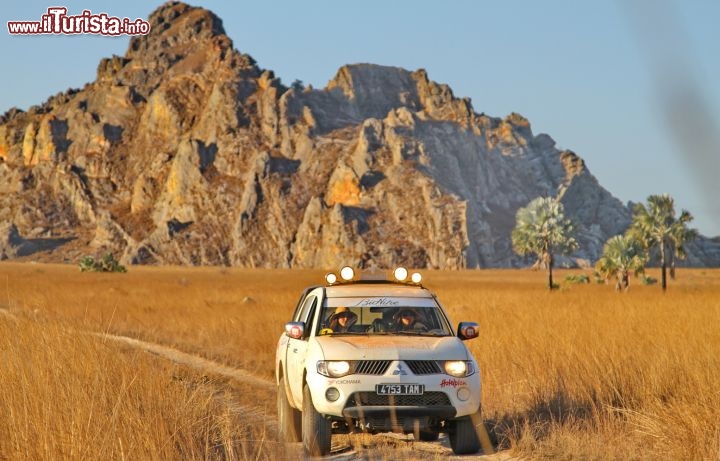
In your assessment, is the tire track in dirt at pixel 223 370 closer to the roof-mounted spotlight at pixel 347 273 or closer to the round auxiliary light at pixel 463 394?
the roof-mounted spotlight at pixel 347 273

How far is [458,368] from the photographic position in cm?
930

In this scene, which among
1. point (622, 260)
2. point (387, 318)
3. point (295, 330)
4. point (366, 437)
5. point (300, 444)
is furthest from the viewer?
point (622, 260)

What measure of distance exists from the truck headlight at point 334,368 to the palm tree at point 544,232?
67.9m

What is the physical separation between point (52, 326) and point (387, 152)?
15678cm

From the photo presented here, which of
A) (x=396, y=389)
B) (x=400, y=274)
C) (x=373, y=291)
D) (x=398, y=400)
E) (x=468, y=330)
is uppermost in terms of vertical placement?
(x=400, y=274)

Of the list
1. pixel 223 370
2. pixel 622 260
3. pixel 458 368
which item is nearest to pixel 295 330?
pixel 458 368

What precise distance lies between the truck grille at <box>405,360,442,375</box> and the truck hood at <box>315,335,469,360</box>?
45 millimetres

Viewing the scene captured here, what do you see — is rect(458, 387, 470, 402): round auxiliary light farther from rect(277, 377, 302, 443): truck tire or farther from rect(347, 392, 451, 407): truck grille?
rect(277, 377, 302, 443): truck tire

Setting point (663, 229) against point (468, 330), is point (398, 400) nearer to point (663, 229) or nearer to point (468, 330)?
point (468, 330)

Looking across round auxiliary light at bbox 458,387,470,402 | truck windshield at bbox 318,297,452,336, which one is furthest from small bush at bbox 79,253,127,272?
round auxiliary light at bbox 458,387,470,402

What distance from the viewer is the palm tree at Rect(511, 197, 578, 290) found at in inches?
3009

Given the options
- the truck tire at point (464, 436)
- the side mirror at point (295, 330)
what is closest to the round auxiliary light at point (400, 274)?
Result: the side mirror at point (295, 330)

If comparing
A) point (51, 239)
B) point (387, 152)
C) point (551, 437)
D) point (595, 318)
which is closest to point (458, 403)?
point (551, 437)

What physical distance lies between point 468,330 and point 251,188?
160 metres
